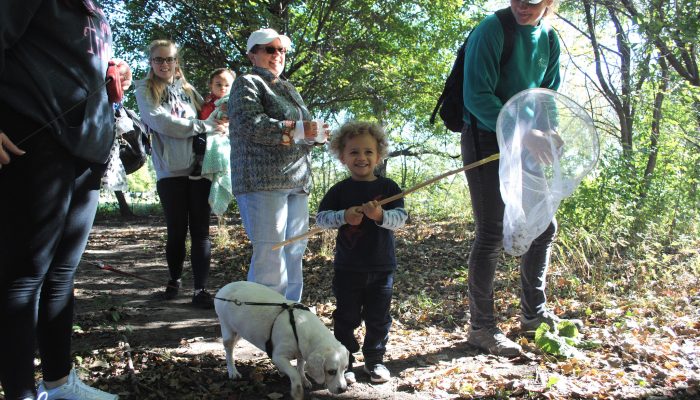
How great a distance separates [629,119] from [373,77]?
3.98m

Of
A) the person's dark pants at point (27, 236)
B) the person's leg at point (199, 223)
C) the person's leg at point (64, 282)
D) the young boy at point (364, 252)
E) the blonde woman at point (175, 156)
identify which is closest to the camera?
the person's dark pants at point (27, 236)

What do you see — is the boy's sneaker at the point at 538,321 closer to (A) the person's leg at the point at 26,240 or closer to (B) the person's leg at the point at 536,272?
(B) the person's leg at the point at 536,272

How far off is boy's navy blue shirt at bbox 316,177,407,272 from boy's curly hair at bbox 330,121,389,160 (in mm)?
250

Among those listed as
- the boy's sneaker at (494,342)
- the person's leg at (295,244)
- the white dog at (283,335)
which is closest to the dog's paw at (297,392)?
the white dog at (283,335)

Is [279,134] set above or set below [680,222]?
above

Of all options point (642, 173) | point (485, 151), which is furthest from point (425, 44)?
point (485, 151)

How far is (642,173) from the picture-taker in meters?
6.50

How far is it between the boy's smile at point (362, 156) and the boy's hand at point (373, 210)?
362 mm

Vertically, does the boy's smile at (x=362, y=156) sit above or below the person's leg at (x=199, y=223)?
above

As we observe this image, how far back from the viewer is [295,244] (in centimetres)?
383

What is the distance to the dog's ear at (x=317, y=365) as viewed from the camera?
2.61 meters

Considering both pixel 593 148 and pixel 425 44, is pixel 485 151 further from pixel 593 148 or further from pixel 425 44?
pixel 425 44

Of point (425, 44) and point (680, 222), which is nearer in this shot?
point (680, 222)

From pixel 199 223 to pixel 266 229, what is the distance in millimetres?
1202
